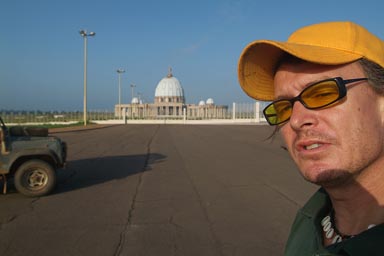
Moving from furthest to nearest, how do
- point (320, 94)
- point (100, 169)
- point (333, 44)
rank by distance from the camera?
point (100, 169)
point (320, 94)
point (333, 44)

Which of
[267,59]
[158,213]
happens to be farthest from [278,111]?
[158,213]

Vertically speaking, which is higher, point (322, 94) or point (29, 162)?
point (322, 94)

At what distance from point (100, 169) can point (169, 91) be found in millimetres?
101920

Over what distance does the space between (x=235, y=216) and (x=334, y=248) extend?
15.4 feet

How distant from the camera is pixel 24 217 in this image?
602 centimetres

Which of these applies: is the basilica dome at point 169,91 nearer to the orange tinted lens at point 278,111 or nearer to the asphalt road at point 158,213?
the asphalt road at point 158,213

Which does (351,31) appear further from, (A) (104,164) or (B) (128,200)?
(A) (104,164)

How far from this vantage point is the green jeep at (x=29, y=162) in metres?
7.66

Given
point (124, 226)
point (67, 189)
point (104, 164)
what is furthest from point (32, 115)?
point (124, 226)

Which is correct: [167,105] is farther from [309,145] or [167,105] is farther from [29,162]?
[309,145]

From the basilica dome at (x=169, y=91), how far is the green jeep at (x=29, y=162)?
10432 cm

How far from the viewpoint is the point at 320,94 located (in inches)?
58.1

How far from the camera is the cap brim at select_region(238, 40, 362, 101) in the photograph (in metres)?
1.37

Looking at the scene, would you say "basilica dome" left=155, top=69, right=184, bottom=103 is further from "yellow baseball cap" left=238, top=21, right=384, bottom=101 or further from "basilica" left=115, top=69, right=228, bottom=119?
"yellow baseball cap" left=238, top=21, right=384, bottom=101
